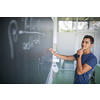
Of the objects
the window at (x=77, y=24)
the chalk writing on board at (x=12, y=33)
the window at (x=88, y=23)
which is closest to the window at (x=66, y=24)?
the window at (x=77, y=24)

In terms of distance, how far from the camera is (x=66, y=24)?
5.18m

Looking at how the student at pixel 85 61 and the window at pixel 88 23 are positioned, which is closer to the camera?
the student at pixel 85 61

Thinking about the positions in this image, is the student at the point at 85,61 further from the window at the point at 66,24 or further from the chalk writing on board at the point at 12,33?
the window at the point at 66,24

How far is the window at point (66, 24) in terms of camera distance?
5143mm

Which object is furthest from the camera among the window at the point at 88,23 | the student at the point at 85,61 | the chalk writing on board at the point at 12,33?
the window at the point at 88,23

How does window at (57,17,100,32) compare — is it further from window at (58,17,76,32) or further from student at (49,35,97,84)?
student at (49,35,97,84)

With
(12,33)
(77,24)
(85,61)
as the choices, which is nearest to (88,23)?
(77,24)

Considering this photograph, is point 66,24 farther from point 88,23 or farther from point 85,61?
point 85,61

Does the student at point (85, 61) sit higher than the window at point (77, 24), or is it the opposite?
the window at point (77, 24)

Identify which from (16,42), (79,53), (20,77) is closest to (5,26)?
(16,42)

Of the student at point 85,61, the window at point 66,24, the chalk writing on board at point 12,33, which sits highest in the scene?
the window at point 66,24

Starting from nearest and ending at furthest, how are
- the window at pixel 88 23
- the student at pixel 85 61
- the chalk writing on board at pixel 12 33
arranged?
the chalk writing on board at pixel 12 33
the student at pixel 85 61
the window at pixel 88 23

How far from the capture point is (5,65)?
57 cm

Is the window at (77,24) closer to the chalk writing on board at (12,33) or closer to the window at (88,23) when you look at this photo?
the window at (88,23)
